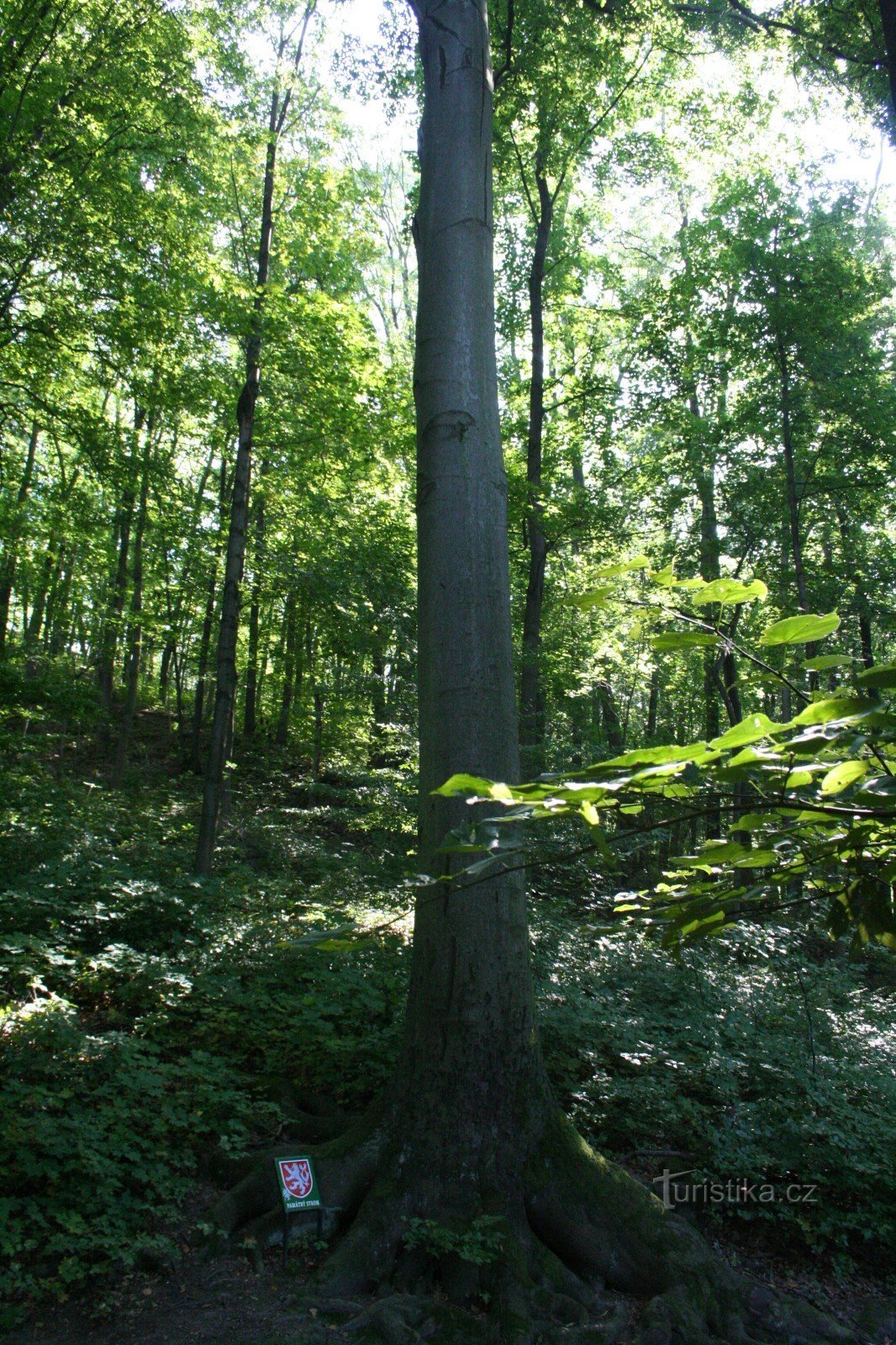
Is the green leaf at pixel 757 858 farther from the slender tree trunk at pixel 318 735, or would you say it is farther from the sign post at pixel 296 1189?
the slender tree trunk at pixel 318 735

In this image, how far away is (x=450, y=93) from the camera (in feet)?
12.6

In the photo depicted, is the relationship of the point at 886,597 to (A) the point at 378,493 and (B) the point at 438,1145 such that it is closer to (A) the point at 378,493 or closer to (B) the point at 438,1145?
(A) the point at 378,493

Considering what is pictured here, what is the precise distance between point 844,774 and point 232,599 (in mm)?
8839

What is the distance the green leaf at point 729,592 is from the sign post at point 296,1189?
11.3ft

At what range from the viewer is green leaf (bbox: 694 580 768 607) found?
3.53ft

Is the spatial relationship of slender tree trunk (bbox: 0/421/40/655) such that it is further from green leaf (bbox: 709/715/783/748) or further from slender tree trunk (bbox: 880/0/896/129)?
green leaf (bbox: 709/715/783/748)

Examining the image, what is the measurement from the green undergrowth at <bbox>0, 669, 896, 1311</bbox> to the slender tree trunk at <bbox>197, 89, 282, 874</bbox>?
101 cm

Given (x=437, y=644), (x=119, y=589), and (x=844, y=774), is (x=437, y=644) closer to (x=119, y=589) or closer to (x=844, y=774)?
(x=844, y=774)

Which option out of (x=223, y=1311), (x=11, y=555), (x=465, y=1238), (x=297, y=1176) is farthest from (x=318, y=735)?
(x=465, y=1238)

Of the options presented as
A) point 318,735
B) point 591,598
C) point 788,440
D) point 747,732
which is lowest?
point 747,732

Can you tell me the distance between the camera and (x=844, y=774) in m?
0.87

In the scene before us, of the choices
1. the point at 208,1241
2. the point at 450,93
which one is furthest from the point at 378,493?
the point at 208,1241

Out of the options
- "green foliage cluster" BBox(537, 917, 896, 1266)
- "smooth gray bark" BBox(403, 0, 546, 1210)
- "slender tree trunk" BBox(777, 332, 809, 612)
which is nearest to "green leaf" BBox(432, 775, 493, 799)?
"smooth gray bark" BBox(403, 0, 546, 1210)

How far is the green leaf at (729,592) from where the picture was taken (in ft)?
3.53
